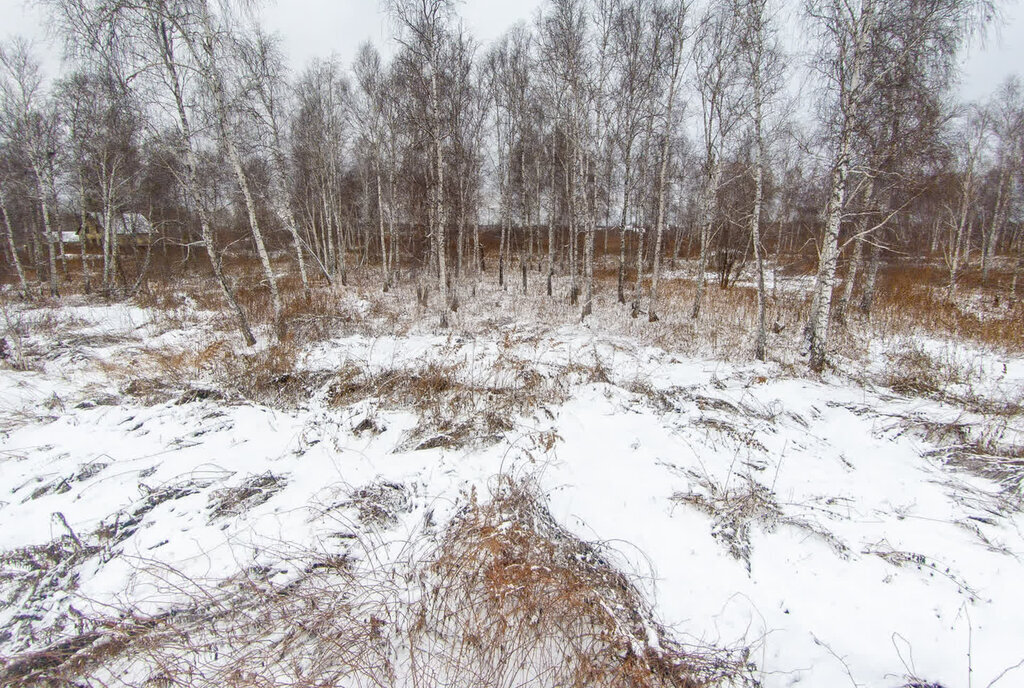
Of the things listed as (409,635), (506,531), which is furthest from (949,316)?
(409,635)

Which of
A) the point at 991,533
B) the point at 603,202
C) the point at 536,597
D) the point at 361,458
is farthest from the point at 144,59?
the point at 603,202

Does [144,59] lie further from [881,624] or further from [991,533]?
[991,533]

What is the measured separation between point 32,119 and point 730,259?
101ft

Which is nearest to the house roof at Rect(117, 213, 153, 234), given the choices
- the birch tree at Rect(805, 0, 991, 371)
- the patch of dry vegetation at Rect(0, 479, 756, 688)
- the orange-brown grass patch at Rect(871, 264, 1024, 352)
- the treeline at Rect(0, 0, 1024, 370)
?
the treeline at Rect(0, 0, 1024, 370)

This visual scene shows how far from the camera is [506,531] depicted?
307cm

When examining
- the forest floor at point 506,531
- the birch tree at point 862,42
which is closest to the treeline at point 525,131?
the birch tree at point 862,42

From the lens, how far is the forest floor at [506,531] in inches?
90.0

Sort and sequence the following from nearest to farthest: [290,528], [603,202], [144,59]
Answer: [290,528], [144,59], [603,202]

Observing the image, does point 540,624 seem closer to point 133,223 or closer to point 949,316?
point 949,316

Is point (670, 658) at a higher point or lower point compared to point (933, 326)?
lower

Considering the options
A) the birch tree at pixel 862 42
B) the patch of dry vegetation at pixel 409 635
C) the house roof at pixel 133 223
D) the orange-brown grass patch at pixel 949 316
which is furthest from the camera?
the house roof at pixel 133 223

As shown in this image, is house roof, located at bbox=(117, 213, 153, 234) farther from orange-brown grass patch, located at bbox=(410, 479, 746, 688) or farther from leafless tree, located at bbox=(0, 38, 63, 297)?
Answer: orange-brown grass patch, located at bbox=(410, 479, 746, 688)

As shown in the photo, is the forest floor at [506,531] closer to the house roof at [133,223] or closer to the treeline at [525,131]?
the treeline at [525,131]

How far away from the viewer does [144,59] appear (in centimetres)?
730
